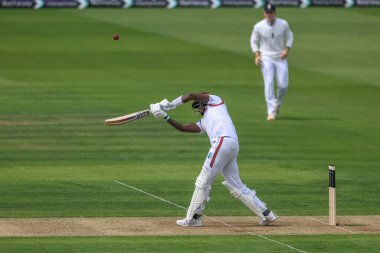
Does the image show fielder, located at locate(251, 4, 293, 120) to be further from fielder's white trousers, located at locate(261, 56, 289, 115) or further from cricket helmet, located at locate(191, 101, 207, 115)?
cricket helmet, located at locate(191, 101, 207, 115)

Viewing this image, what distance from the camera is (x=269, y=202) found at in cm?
1953

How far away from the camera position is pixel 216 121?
17250 millimetres

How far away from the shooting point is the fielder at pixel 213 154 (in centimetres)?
1714

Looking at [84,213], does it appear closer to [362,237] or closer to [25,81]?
[362,237]

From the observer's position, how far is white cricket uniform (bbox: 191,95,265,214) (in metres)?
17.1

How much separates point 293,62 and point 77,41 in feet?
24.8

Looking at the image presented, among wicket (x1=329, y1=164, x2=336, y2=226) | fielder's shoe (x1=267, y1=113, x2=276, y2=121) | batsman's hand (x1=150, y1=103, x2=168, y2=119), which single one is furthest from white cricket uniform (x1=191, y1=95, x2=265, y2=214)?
fielder's shoe (x1=267, y1=113, x2=276, y2=121)

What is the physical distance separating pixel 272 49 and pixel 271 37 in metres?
0.31

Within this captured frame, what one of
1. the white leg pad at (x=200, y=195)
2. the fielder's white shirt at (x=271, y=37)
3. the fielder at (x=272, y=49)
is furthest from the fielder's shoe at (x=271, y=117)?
the white leg pad at (x=200, y=195)

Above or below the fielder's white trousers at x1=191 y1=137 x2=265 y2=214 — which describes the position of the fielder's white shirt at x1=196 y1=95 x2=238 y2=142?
above

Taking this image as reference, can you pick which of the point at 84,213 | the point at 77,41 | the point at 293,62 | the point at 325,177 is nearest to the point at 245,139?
the point at 325,177

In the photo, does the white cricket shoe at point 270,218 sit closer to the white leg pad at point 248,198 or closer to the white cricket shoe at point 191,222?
the white leg pad at point 248,198

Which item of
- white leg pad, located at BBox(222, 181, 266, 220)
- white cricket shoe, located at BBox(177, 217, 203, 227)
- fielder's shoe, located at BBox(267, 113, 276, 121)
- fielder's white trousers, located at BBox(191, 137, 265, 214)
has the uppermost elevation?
fielder's white trousers, located at BBox(191, 137, 265, 214)

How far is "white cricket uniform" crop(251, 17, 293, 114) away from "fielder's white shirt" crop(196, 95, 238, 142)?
10423 millimetres
